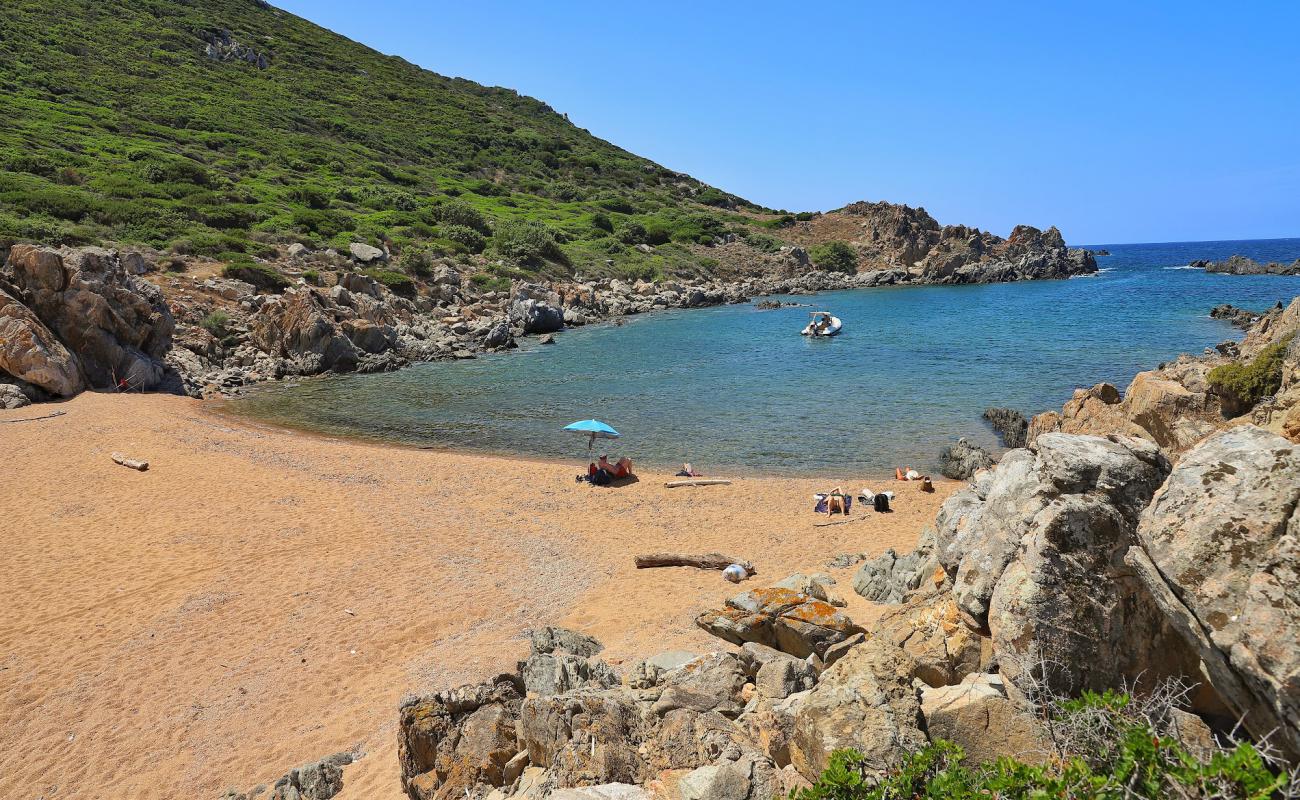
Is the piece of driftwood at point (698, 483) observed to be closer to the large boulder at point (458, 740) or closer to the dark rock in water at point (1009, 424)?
the dark rock in water at point (1009, 424)

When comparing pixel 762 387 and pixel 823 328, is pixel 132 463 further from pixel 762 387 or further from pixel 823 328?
pixel 823 328

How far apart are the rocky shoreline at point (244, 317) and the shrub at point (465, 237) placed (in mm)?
7672

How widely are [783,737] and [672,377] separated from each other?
99.1ft

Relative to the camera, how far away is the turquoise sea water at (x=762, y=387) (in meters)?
23.7

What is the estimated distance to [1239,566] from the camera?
3.60 m

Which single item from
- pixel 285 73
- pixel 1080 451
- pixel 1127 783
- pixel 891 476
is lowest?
pixel 891 476

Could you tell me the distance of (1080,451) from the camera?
5418 millimetres

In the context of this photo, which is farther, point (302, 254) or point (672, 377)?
point (302, 254)

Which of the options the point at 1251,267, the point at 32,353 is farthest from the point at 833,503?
the point at 1251,267

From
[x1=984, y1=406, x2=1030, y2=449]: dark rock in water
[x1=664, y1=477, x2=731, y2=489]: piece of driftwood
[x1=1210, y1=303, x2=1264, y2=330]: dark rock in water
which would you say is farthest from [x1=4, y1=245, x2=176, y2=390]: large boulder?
[x1=1210, y1=303, x2=1264, y2=330]: dark rock in water

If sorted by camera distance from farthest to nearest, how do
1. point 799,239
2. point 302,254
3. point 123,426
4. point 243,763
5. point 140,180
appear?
point 799,239, point 140,180, point 302,254, point 123,426, point 243,763

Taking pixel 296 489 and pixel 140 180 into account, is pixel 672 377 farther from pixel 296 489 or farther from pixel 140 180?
pixel 140 180

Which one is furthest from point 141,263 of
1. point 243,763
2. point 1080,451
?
point 1080,451

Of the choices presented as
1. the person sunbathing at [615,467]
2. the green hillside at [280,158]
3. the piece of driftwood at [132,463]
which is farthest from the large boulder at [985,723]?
the green hillside at [280,158]
